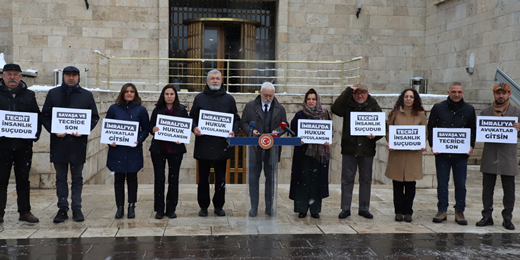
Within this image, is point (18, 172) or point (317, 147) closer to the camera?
point (18, 172)

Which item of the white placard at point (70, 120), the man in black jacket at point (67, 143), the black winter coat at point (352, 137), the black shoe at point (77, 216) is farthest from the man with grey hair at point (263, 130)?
the black shoe at point (77, 216)

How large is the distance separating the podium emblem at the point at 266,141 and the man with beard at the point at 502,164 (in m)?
3.11

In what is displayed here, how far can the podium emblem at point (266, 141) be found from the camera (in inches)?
214

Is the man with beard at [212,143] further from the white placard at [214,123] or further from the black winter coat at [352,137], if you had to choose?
the black winter coat at [352,137]

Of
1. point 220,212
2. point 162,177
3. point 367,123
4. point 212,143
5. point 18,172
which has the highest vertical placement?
point 367,123

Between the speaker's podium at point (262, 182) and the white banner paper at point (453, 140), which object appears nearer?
the speaker's podium at point (262, 182)

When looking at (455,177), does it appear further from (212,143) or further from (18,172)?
(18,172)

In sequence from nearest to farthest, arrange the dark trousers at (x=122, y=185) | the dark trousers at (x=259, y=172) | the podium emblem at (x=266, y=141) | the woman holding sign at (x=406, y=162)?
the podium emblem at (x=266, y=141), the dark trousers at (x=259, y=172), the dark trousers at (x=122, y=185), the woman holding sign at (x=406, y=162)

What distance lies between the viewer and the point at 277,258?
181 inches

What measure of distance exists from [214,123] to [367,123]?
7.25 feet

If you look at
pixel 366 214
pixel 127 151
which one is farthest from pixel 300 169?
pixel 127 151

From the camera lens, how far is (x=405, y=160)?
6.35m

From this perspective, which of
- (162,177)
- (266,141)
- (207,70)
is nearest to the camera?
(266,141)

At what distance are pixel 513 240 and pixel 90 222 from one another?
541 cm
